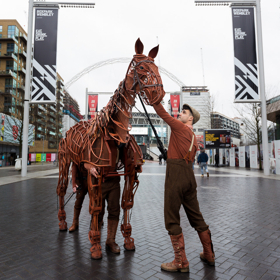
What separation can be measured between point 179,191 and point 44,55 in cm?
1469

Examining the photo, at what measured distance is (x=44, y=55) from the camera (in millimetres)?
14625

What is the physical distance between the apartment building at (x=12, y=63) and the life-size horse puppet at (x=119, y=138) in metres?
41.4

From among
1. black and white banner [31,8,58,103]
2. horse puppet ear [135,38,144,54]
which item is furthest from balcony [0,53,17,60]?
horse puppet ear [135,38,144,54]

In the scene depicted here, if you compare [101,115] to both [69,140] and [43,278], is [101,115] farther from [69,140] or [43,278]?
[43,278]

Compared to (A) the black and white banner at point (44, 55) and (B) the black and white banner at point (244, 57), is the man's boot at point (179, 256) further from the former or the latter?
(B) the black and white banner at point (244, 57)

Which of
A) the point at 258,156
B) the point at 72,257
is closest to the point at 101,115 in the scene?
the point at 72,257

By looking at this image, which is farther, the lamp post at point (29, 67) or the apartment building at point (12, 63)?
the apartment building at point (12, 63)

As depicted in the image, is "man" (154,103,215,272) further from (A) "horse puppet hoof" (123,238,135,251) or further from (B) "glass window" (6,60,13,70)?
(B) "glass window" (6,60,13,70)

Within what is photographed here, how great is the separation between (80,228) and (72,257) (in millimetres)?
1407

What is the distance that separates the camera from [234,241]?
3.98 meters

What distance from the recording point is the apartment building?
41500mm

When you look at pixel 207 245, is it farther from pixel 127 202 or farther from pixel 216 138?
pixel 216 138

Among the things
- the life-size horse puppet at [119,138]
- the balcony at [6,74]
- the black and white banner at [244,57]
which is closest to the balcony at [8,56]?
the balcony at [6,74]

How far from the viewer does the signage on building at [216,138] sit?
25.9 meters
